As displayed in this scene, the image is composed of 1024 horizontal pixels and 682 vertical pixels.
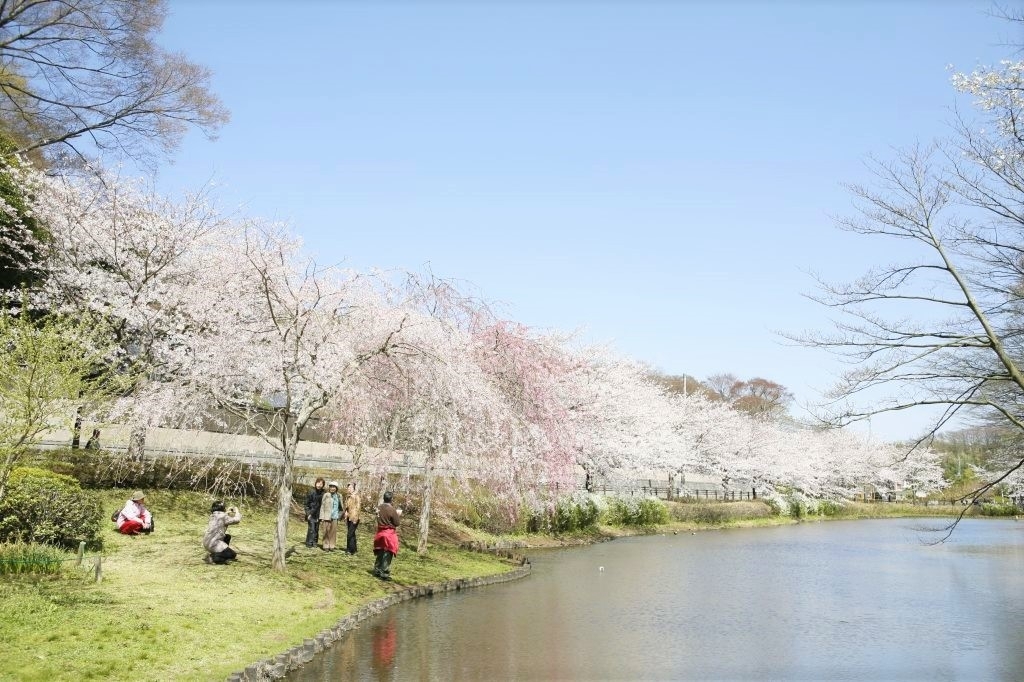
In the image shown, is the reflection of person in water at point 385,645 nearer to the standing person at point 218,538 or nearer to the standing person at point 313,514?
the standing person at point 218,538

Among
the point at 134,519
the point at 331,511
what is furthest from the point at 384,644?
the point at 134,519

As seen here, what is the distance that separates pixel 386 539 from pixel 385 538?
31mm

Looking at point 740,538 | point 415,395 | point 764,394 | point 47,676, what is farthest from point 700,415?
point 47,676

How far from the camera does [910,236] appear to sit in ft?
39.3

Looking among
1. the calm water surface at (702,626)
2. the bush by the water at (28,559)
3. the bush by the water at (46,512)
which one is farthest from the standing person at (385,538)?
the bush by the water at (28,559)

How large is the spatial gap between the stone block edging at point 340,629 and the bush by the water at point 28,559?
444cm

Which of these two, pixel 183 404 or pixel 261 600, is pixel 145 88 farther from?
pixel 261 600

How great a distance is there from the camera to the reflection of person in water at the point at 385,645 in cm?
1080

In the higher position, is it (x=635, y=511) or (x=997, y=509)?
(x=997, y=509)

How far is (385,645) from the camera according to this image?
12055 millimetres

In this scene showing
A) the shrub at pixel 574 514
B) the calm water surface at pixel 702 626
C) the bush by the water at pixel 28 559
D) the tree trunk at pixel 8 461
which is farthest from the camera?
the shrub at pixel 574 514

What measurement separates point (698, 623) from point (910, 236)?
8529 millimetres

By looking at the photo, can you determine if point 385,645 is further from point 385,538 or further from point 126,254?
point 126,254

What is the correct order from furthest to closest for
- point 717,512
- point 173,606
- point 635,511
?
1. point 717,512
2. point 635,511
3. point 173,606
